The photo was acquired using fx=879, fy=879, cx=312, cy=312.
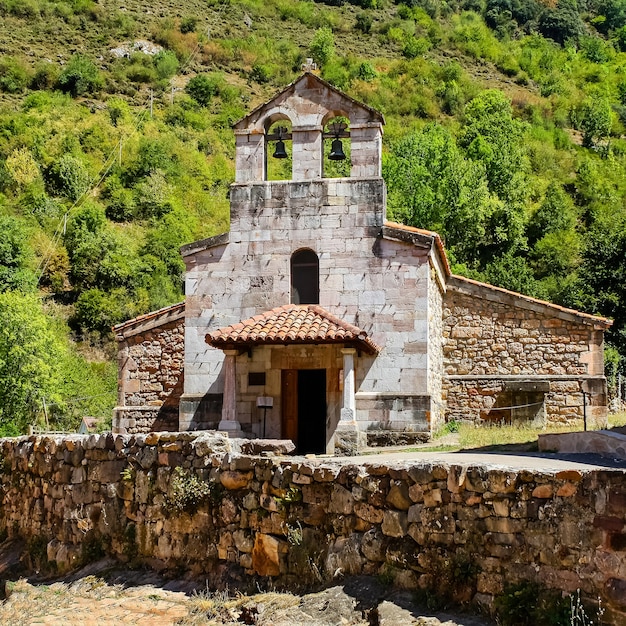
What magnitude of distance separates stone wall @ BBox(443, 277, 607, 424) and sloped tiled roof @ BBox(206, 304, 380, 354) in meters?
4.17

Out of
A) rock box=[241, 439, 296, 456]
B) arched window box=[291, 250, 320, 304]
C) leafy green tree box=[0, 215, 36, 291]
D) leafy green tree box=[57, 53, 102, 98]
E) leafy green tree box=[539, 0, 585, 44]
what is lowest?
rock box=[241, 439, 296, 456]

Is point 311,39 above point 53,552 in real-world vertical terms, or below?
above

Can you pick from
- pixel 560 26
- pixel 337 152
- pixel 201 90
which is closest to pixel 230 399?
pixel 337 152

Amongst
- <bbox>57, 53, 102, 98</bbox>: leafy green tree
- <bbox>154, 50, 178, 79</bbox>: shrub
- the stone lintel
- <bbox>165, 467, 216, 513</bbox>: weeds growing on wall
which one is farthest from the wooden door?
<bbox>154, 50, 178, 79</bbox>: shrub

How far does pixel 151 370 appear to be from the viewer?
814 inches

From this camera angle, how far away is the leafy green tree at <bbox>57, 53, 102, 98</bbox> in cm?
7531

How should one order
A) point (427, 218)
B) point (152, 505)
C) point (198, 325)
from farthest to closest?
1. point (427, 218)
2. point (198, 325)
3. point (152, 505)

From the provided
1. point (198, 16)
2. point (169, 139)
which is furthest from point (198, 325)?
point (198, 16)

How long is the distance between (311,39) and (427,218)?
6962 centimetres

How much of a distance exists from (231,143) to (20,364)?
155ft

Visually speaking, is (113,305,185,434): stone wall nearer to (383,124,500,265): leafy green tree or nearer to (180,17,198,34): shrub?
(383,124,500,265): leafy green tree

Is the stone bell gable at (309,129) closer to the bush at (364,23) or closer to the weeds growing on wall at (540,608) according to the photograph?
the weeds growing on wall at (540,608)

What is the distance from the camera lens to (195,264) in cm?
1802

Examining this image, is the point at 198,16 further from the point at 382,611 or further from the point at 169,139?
the point at 382,611
